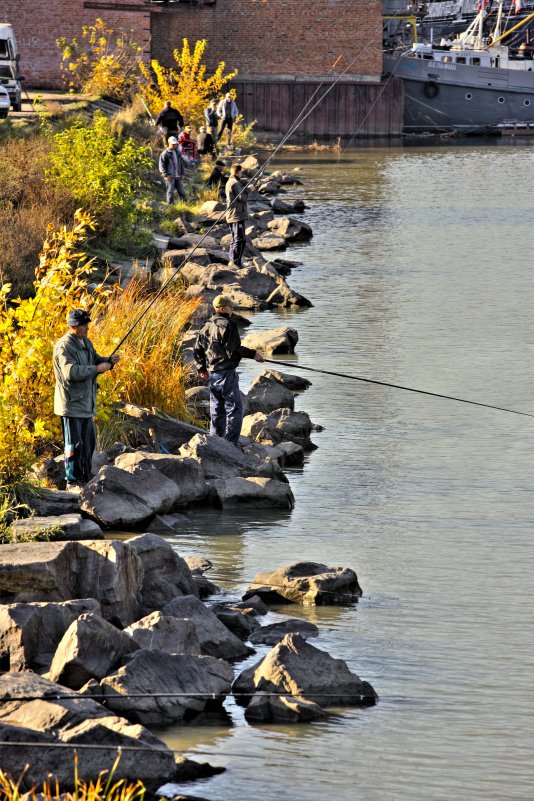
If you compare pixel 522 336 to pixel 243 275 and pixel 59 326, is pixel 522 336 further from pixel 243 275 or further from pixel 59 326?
pixel 59 326

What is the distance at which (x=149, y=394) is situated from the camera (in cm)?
1520

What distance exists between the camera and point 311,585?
10.4m

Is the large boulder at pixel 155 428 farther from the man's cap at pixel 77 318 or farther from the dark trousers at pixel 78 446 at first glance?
the man's cap at pixel 77 318

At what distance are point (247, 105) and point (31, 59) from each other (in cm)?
1018

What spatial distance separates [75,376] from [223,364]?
106 inches

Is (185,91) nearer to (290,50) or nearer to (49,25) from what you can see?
(49,25)

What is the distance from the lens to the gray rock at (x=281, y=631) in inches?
377

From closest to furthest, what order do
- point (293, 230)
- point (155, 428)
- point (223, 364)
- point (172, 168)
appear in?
1. point (223, 364)
2. point (155, 428)
3. point (172, 168)
4. point (293, 230)

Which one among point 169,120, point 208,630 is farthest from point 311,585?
point 169,120

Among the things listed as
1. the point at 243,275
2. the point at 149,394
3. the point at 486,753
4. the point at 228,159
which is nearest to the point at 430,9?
the point at 228,159

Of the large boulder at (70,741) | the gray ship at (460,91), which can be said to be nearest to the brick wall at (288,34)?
the gray ship at (460,91)

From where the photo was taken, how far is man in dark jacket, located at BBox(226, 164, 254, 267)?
25234 mm

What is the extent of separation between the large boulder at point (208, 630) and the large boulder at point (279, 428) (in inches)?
219

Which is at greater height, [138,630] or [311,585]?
[138,630]
